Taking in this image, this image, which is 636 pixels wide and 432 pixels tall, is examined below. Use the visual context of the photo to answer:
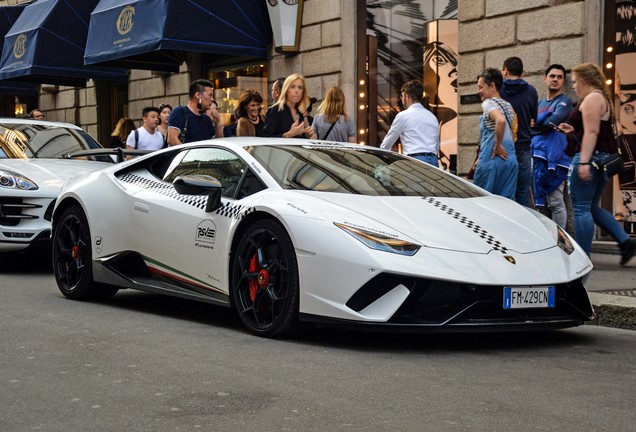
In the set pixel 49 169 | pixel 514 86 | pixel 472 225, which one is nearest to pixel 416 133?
pixel 514 86

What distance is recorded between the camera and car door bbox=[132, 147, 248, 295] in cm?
666

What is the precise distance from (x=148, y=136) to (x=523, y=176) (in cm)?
546

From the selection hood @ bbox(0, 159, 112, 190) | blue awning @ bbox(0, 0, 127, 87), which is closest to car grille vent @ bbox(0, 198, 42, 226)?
hood @ bbox(0, 159, 112, 190)

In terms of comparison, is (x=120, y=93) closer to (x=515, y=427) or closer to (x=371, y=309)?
(x=371, y=309)

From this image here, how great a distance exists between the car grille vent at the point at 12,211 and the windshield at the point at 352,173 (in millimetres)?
3810

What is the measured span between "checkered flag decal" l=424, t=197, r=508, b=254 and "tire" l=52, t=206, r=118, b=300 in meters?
2.79

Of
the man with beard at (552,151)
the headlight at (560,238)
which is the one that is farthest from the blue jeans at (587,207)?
the headlight at (560,238)

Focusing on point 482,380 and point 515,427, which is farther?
point 482,380

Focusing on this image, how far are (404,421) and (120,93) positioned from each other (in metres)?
19.4

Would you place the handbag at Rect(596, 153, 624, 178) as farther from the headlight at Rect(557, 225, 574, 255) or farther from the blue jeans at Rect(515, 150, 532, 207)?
the headlight at Rect(557, 225, 574, 255)

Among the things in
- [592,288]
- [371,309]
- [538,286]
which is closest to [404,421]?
[371,309]

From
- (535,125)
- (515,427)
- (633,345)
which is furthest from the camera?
(535,125)

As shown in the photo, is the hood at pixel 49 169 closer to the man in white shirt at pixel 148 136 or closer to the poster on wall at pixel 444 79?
the man in white shirt at pixel 148 136

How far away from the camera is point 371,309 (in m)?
5.75
